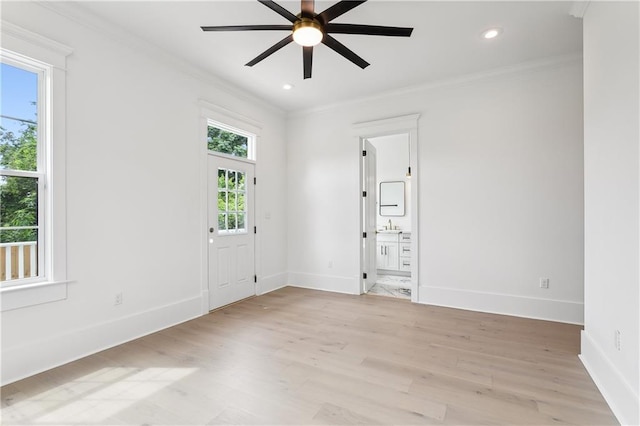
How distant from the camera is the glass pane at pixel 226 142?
4105 mm

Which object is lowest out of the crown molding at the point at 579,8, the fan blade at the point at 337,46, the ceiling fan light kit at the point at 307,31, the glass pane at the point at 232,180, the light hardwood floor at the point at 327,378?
the light hardwood floor at the point at 327,378

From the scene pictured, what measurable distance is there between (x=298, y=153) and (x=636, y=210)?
4.28m

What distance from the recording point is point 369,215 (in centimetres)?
500

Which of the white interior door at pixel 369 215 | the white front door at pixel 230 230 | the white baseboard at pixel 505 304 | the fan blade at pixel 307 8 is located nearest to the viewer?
the fan blade at pixel 307 8

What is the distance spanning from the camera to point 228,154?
4262mm

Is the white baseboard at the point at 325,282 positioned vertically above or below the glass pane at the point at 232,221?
below

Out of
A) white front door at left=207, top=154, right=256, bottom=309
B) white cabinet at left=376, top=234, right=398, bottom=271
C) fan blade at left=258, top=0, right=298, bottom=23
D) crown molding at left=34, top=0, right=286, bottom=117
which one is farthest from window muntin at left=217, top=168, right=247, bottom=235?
white cabinet at left=376, top=234, right=398, bottom=271

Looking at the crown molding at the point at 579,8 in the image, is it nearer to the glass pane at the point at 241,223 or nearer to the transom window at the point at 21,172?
the glass pane at the point at 241,223

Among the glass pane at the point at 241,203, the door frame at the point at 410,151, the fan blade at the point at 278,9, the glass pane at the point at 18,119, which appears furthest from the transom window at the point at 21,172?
the door frame at the point at 410,151

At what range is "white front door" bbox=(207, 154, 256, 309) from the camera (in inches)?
157

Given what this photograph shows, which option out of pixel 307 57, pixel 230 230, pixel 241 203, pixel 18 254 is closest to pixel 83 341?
pixel 18 254

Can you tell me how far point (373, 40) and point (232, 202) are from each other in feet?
8.78

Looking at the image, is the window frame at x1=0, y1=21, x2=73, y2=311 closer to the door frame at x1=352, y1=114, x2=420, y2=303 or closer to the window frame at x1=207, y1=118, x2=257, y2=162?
the window frame at x1=207, y1=118, x2=257, y2=162

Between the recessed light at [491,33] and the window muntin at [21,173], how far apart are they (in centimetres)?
392
